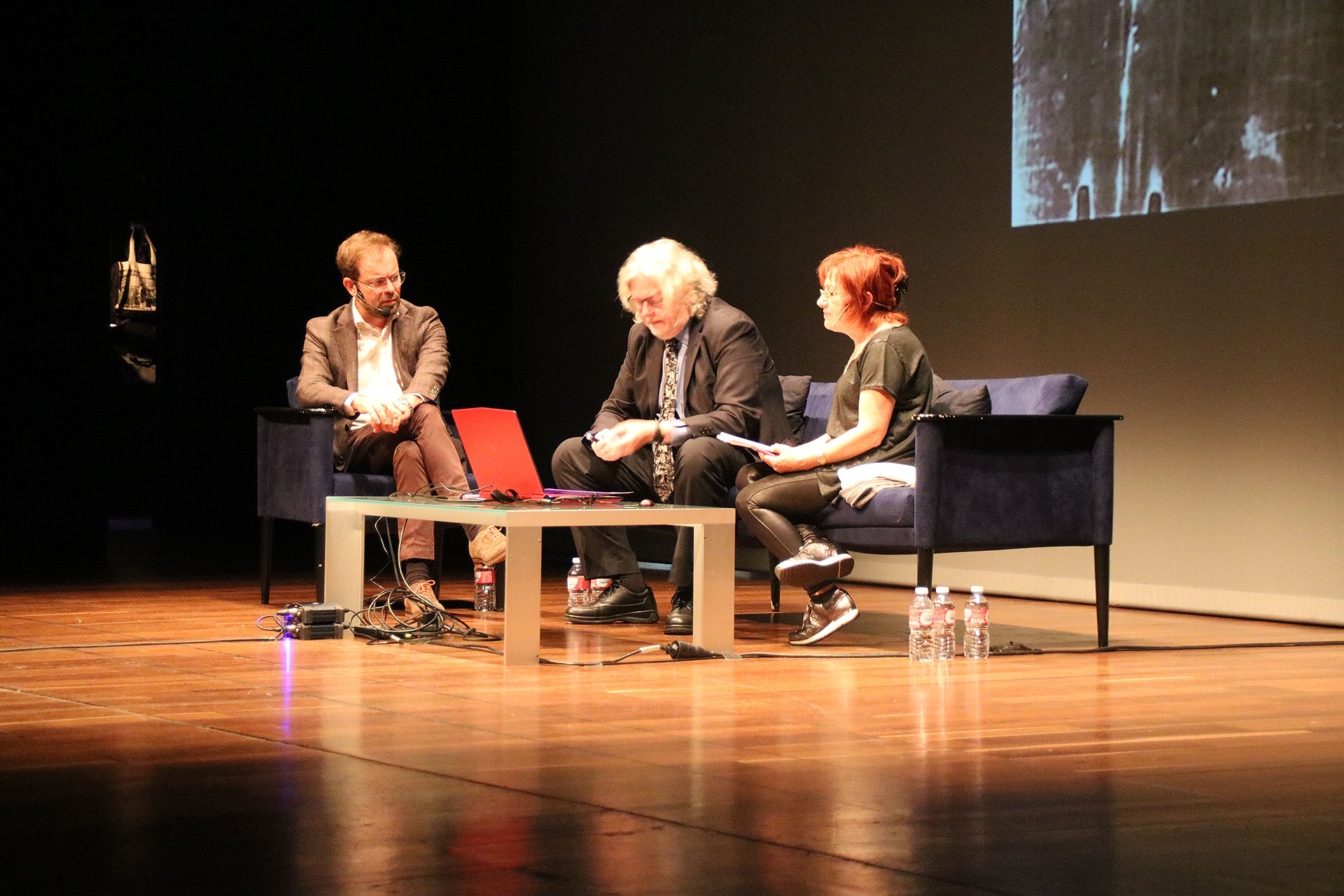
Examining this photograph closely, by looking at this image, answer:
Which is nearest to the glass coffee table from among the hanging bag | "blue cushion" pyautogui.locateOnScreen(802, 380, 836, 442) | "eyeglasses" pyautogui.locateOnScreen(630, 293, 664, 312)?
"eyeglasses" pyautogui.locateOnScreen(630, 293, 664, 312)

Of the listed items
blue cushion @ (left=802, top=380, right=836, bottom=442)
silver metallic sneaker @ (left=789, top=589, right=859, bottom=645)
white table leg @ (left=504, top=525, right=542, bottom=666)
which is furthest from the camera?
blue cushion @ (left=802, top=380, right=836, bottom=442)

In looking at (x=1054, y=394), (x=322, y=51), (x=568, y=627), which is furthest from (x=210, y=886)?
(x=322, y=51)

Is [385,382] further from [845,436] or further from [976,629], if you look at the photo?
[976,629]

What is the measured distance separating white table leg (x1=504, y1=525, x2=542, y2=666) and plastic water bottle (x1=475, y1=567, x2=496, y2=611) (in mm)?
1190

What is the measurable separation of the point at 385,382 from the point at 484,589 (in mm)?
718

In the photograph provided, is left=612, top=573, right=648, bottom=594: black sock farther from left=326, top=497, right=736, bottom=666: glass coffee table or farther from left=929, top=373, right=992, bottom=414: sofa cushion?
left=929, top=373, right=992, bottom=414: sofa cushion

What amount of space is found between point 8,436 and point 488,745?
17.1ft

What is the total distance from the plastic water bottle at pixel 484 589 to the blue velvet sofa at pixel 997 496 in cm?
118

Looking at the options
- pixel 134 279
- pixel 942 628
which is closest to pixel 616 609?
pixel 942 628

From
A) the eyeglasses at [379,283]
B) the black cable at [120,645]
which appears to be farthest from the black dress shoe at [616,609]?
the eyeglasses at [379,283]

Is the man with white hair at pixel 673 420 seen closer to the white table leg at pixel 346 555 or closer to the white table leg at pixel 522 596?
the white table leg at pixel 346 555

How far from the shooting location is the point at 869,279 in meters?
4.27

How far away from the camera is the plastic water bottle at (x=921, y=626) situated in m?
3.98

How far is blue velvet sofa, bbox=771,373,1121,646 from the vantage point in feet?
13.6
